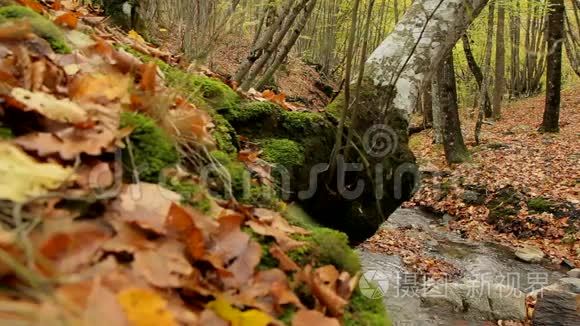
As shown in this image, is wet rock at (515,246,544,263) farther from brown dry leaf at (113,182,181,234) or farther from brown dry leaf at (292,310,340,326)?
brown dry leaf at (113,182,181,234)

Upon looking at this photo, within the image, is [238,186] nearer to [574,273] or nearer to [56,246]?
[56,246]

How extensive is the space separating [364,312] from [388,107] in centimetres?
223

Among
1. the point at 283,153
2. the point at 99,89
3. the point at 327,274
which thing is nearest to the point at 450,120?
the point at 283,153

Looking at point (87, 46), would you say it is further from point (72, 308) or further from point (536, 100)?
point (536, 100)

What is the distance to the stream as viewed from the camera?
5621 millimetres

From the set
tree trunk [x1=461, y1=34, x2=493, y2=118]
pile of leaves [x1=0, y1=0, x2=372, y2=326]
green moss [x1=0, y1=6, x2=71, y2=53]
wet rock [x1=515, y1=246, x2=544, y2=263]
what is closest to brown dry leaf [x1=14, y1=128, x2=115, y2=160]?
pile of leaves [x1=0, y1=0, x2=372, y2=326]

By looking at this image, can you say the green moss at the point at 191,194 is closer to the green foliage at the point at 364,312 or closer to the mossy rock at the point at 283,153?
the green foliage at the point at 364,312

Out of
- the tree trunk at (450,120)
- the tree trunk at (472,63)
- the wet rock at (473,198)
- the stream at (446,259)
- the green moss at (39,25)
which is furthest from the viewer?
the tree trunk at (472,63)

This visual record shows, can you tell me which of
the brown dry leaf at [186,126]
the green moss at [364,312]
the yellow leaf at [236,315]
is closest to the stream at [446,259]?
the green moss at [364,312]

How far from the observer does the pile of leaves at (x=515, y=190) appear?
853cm

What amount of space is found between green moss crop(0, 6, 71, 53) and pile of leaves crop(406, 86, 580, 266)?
7.65 metres

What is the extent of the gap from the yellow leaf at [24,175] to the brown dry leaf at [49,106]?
0.18 metres

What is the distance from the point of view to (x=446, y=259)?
25.5ft

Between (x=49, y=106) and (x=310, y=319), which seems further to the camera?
(x=49, y=106)
